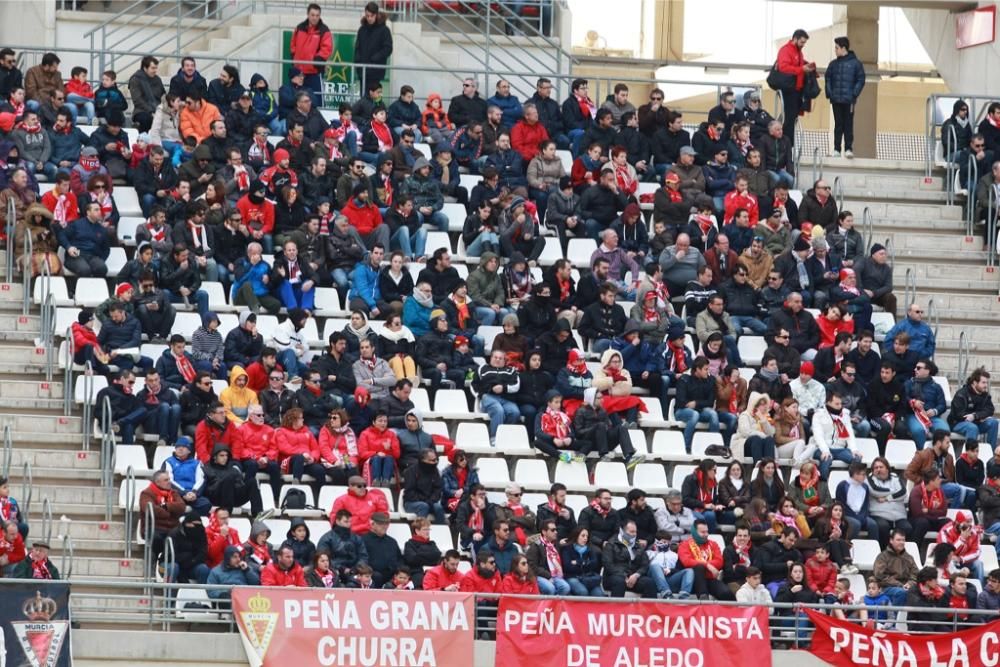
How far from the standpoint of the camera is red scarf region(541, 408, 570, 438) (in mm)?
27016

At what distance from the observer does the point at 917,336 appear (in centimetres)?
2958

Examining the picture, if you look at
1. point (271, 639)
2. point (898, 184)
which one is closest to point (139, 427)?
point (271, 639)

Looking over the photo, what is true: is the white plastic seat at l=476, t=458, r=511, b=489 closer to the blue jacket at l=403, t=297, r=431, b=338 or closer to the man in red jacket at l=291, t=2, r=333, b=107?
the blue jacket at l=403, t=297, r=431, b=338

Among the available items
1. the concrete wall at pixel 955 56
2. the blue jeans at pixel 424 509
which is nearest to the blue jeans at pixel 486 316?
the blue jeans at pixel 424 509

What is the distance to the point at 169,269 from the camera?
2786 cm

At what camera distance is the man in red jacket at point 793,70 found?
3372cm

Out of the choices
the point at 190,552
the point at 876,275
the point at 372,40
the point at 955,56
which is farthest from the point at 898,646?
the point at 955,56

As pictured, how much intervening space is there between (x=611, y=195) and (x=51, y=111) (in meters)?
7.15

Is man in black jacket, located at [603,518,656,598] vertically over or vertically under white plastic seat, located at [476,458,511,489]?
under

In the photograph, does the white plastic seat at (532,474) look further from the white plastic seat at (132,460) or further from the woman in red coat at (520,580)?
the white plastic seat at (132,460)

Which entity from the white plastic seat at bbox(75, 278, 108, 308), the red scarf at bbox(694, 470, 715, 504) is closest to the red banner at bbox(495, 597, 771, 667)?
the red scarf at bbox(694, 470, 715, 504)

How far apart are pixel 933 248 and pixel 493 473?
8715 mm

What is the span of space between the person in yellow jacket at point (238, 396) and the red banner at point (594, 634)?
4.38 meters

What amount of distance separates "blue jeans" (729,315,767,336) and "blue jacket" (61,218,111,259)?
7699 millimetres
